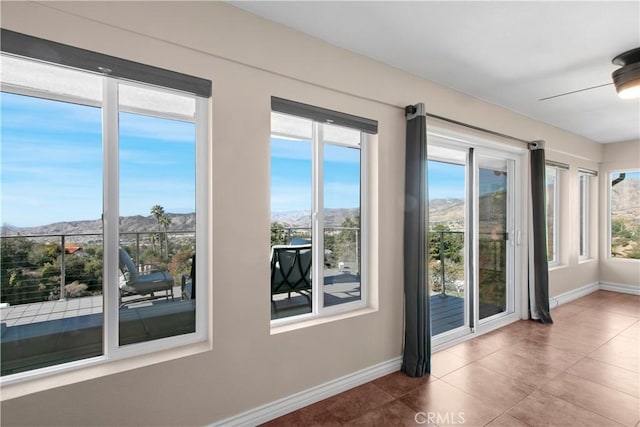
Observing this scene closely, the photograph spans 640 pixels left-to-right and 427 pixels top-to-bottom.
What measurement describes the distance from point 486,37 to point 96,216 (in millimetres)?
2904

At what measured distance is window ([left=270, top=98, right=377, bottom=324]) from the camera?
238cm

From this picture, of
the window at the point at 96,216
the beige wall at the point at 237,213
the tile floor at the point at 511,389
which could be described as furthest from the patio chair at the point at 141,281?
the tile floor at the point at 511,389

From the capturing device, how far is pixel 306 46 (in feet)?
7.31

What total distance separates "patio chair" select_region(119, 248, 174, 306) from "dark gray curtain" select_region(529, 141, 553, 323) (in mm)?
4389

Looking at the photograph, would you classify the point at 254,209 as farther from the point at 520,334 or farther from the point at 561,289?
the point at 561,289

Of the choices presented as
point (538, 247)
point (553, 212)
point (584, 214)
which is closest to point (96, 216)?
point (538, 247)

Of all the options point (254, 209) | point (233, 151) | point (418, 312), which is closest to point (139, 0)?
point (233, 151)

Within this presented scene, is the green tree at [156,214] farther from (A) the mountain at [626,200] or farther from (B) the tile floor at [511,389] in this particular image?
(A) the mountain at [626,200]

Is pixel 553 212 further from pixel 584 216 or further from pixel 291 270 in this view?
pixel 291 270

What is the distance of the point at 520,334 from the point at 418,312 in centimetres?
192

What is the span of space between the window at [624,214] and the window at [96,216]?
24.3ft

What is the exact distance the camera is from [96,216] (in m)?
1.73

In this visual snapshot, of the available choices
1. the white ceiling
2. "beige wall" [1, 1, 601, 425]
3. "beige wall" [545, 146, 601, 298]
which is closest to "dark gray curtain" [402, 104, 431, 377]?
"beige wall" [1, 1, 601, 425]

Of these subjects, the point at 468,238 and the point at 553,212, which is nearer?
the point at 468,238
